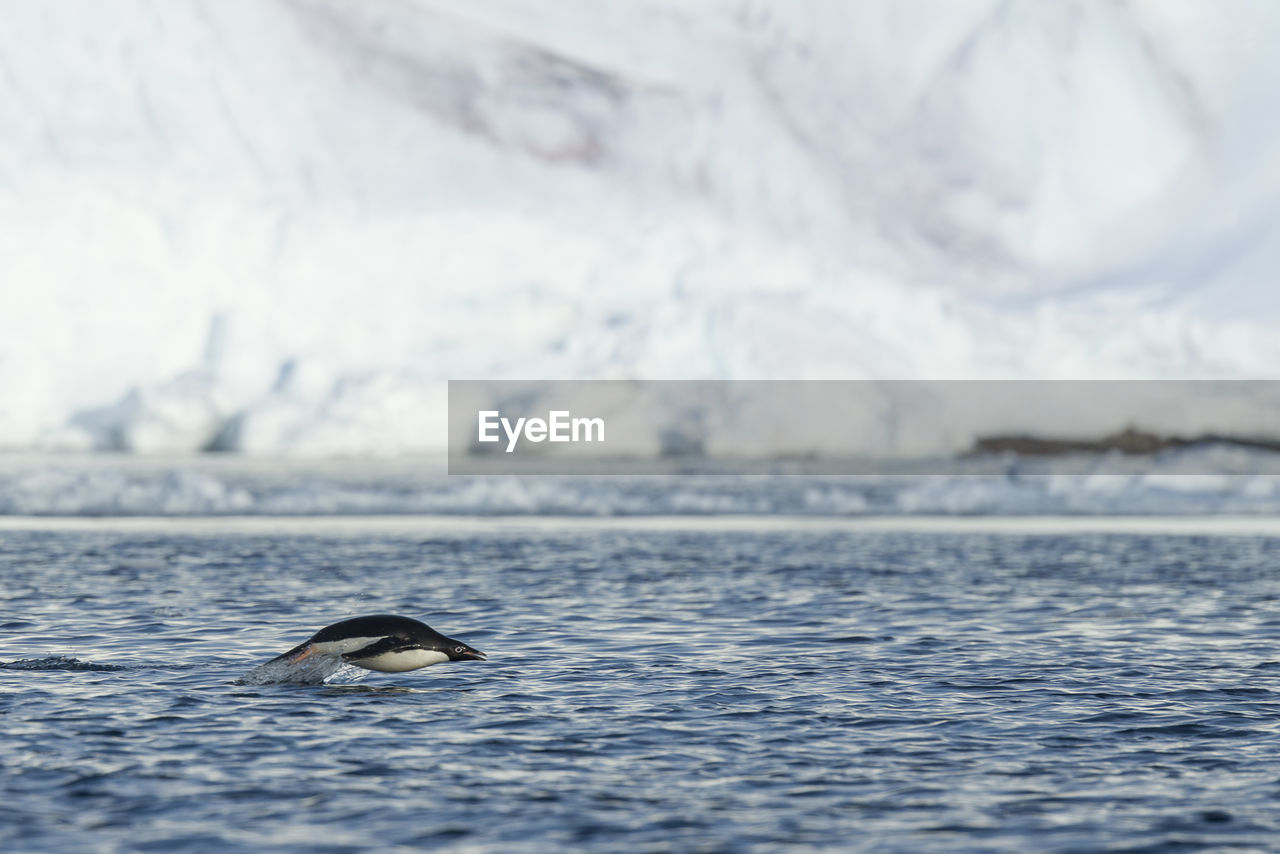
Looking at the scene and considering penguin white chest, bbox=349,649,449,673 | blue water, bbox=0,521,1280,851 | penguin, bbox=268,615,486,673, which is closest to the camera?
blue water, bbox=0,521,1280,851

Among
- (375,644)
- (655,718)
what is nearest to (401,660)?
(375,644)

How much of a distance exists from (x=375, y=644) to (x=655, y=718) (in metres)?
3.95

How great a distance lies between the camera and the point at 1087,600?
27.6 metres

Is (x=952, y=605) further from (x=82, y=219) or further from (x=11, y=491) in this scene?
(x=82, y=219)

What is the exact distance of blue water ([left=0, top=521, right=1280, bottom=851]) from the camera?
10.8 meters

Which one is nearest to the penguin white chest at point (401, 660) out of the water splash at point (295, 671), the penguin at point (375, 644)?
the penguin at point (375, 644)

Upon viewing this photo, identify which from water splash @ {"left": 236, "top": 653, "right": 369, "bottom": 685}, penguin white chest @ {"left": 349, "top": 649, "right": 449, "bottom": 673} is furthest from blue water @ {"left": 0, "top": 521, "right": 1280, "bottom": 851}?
penguin white chest @ {"left": 349, "top": 649, "right": 449, "bottom": 673}

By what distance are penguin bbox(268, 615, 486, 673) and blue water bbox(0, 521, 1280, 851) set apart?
0.37 meters

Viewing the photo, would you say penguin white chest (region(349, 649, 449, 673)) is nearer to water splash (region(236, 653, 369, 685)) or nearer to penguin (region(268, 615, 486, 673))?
penguin (region(268, 615, 486, 673))

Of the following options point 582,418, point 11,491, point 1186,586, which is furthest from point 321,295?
point 1186,586

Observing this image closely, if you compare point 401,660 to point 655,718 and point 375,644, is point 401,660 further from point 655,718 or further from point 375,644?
point 655,718

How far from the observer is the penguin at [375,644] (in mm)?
17000

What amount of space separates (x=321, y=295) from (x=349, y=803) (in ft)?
301

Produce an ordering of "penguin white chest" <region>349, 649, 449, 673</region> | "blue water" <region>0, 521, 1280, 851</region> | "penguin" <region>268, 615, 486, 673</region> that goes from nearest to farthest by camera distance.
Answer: "blue water" <region>0, 521, 1280, 851</region> → "penguin" <region>268, 615, 486, 673</region> → "penguin white chest" <region>349, 649, 449, 673</region>
